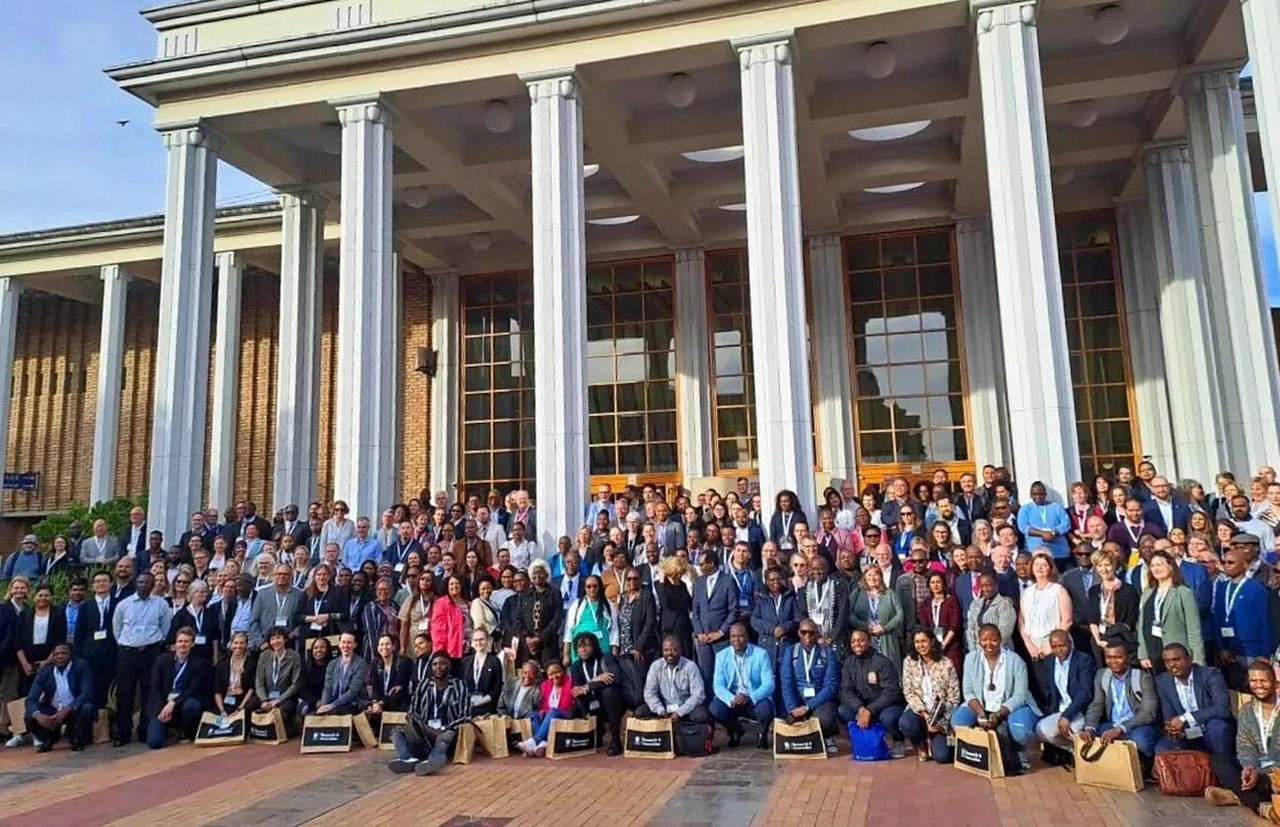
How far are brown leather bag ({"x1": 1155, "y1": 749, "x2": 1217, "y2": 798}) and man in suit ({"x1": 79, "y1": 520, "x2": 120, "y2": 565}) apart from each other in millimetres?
11393

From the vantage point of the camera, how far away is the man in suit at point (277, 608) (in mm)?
9664

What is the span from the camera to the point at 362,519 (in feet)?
37.4

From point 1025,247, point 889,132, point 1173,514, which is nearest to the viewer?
point 1173,514

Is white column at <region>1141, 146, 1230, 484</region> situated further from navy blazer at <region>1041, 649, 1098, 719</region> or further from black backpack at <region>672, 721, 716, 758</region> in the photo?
black backpack at <region>672, 721, 716, 758</region>

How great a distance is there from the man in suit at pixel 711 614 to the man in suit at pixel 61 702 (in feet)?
→ 19.2

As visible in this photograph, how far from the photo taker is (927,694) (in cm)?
765

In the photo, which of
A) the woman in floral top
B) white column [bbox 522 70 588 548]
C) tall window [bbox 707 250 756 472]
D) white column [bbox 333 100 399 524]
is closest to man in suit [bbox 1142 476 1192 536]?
the woman in floral top

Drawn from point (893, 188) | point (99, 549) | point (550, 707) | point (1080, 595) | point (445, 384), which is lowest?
point (550, 707)

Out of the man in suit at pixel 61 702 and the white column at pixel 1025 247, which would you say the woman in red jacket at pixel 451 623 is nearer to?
the man in suit at pixel 61 702

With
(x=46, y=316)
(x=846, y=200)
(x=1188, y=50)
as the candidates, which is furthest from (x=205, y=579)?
(x=46, y=316)

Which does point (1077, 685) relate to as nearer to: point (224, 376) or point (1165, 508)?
point (1165, 508)

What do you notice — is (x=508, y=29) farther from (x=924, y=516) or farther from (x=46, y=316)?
(x=46, y=316)

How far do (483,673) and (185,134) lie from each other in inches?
399

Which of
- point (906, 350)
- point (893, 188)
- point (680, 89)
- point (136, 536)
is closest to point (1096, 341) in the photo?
point (906, 350)
